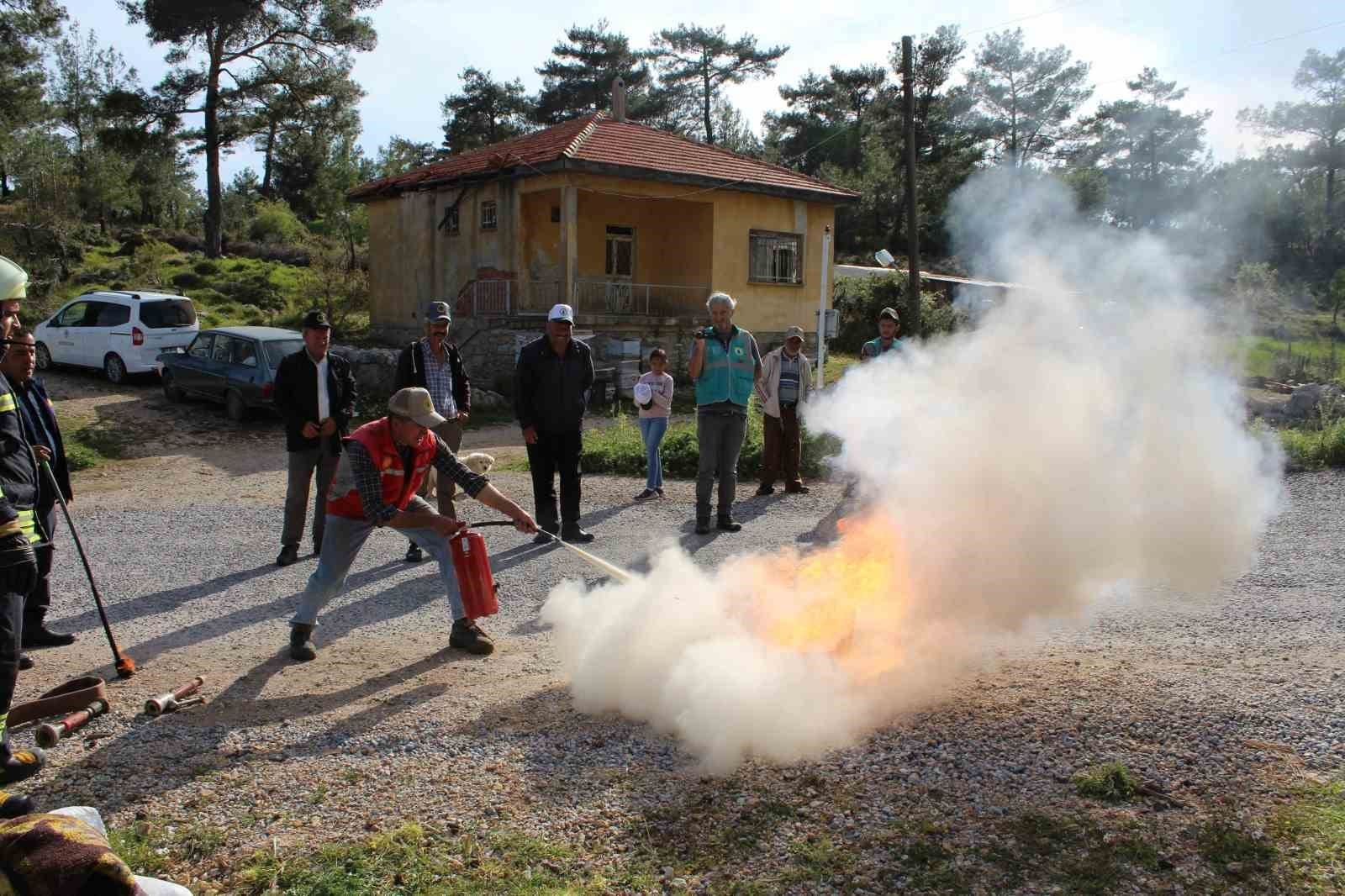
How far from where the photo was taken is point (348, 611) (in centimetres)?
682

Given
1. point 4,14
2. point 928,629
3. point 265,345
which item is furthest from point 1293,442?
point 4,14

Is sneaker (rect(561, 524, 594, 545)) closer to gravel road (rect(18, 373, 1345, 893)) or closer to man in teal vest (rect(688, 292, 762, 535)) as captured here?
man in teal vest (rect(688, 292, 762, 535))

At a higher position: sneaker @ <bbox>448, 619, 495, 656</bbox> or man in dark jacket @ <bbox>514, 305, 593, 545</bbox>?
man in dark jacket @ <bbox>514, 305, 593, 545</bbox>

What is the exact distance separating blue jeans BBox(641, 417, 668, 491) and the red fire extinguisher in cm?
546

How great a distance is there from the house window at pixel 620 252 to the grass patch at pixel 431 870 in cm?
2204

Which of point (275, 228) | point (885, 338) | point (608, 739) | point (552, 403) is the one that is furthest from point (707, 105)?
point (608, 739)

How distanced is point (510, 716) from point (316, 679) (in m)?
1.38

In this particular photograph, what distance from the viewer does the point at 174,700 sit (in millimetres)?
4930

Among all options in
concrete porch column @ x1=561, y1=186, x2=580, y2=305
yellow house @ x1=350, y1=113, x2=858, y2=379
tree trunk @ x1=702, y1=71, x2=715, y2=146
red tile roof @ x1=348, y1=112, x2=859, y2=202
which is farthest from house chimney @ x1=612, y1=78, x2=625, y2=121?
tree trunk @ x1=702, y1=71, x2=715, y2=146

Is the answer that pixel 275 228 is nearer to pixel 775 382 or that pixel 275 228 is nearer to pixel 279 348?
pixel 279 348

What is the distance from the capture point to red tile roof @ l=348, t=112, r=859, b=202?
21.5 meters

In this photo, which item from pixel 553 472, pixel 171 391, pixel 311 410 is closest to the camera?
pixel 311 410

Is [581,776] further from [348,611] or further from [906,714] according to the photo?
[348,611]

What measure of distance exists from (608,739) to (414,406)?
2.11 meters
